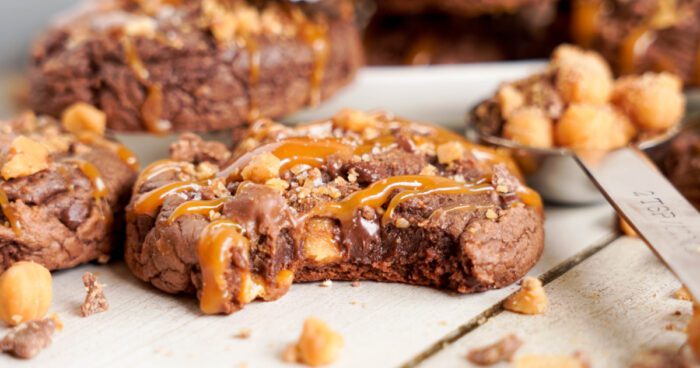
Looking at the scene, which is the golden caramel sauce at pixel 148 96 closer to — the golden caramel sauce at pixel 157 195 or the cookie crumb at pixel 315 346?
the golden caramel sauce at pixel 157 195

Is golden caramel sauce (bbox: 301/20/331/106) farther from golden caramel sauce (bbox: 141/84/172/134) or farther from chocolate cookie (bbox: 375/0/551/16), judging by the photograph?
chocolate cookie (bbox: 375/0/551/16)

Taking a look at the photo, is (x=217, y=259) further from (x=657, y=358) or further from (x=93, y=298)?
A: (x=657, y=358)

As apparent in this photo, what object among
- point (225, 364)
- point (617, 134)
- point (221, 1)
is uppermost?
point (221, 1)

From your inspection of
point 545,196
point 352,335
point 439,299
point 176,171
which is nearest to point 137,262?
point 176,171

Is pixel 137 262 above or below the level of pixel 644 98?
below

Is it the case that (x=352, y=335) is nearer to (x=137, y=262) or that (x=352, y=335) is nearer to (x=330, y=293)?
(x=330, y=293)

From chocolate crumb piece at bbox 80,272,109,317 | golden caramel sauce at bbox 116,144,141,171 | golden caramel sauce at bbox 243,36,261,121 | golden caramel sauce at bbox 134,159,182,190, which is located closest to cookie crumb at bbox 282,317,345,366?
chocolate crumb piece at bbox 80,272,109,317
